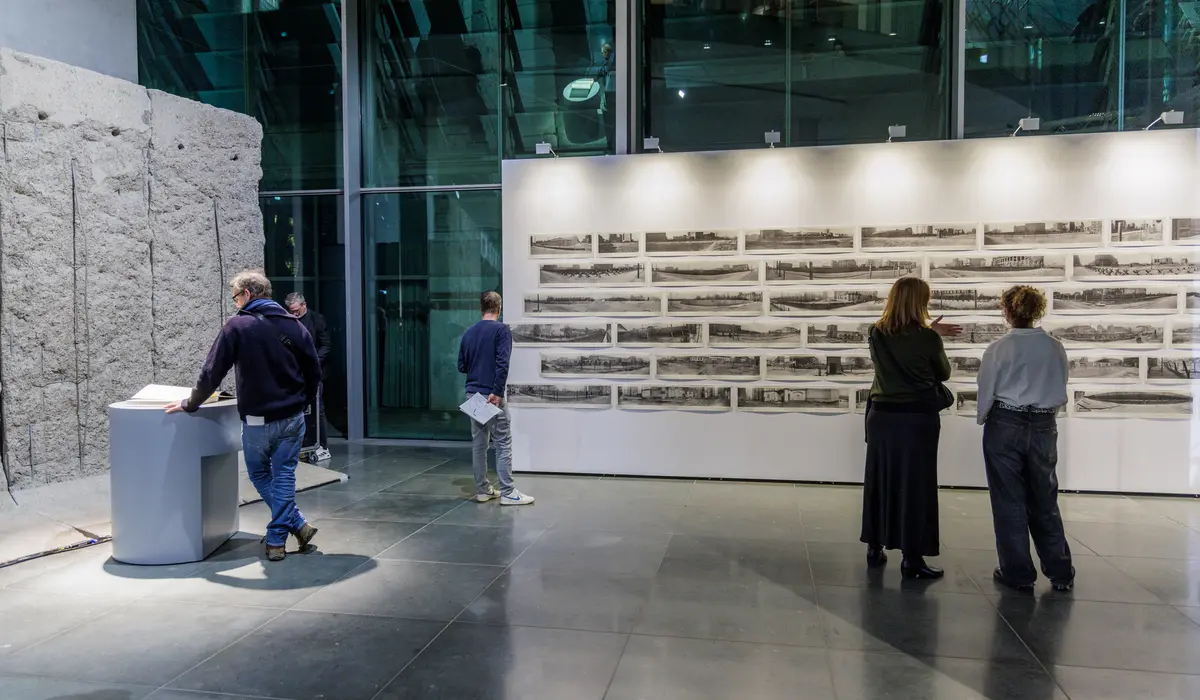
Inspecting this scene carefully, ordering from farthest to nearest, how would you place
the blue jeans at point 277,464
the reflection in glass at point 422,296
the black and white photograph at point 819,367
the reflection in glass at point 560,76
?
the reflection in glass at point 422,296 → the reflection in glass at point 560,76 → the black and white photograph at point 819,367 → the blue jeans at point 277,464

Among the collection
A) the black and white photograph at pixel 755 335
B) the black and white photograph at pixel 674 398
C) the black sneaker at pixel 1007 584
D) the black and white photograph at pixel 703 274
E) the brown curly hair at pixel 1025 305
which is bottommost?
the black sneaker at pixel 1007 584

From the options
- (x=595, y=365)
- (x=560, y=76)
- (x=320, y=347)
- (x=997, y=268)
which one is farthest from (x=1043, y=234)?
(x=320, y=347)

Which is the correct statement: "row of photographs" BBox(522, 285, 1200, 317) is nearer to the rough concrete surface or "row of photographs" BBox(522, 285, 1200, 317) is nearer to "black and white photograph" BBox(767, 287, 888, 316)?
"black and white photograph" BBox(767, 287, 888, 316)

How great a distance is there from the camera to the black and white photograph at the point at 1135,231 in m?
6.25

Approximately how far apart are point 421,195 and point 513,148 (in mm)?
1264

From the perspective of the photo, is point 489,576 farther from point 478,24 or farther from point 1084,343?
point 478,24

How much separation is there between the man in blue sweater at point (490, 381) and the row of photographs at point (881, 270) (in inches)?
53.2

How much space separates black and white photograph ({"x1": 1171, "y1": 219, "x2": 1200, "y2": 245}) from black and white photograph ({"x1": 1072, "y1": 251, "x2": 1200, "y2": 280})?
0.11 metres

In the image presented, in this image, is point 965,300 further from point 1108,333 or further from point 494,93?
point 494,93

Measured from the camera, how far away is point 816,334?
267 inches

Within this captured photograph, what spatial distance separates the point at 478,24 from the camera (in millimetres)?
8703

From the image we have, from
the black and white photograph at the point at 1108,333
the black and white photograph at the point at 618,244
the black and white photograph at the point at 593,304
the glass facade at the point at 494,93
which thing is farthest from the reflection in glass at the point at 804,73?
the black and white photograph at the point at 1108,333

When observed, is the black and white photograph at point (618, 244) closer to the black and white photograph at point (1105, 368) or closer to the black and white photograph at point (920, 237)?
the black and white photograph at point (920, 237)

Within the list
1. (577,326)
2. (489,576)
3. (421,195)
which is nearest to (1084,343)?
(577,326)
